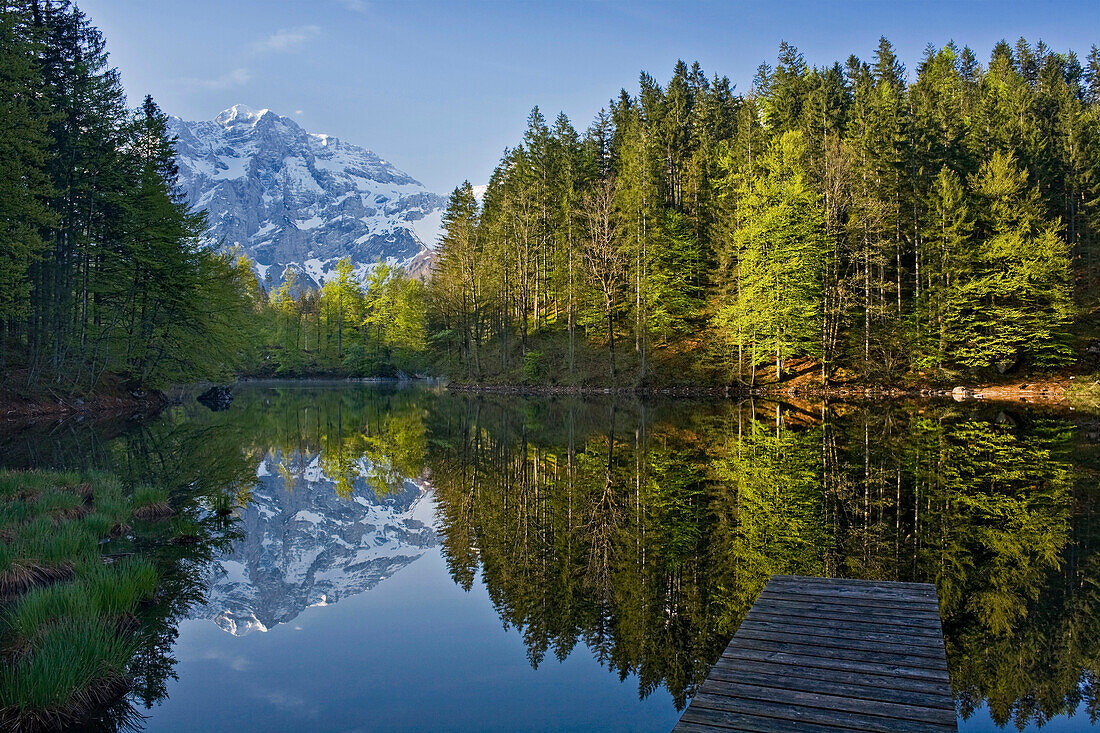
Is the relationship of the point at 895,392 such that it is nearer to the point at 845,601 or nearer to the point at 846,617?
the point at 845,601

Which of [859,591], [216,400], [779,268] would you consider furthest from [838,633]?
[216,400]

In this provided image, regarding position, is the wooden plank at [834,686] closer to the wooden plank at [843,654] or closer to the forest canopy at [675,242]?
the wooden plank at [843,654]

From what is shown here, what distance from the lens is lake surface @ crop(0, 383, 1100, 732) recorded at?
6207 millimetres

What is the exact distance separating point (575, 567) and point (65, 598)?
6272mm

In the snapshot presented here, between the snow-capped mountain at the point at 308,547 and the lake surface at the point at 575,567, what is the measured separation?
65 millimetres

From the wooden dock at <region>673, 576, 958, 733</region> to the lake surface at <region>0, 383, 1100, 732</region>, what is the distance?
95 cm

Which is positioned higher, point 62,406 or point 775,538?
point 62,406

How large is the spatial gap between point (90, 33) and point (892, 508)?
4382cm

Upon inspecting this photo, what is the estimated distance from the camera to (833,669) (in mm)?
4715

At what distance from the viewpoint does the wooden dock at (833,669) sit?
394cm

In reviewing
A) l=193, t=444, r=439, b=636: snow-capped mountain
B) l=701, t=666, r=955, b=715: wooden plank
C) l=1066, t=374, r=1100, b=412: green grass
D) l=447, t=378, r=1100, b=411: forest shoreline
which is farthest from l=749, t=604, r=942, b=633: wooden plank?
l=1066, t=374, r=1100, b=412: green grass

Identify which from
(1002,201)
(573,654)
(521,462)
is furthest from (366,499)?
(1002,201)

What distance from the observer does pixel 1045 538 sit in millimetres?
10297

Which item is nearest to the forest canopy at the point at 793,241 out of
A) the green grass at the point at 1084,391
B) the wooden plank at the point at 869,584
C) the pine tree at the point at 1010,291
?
the pine tree at the point at 1010,291
